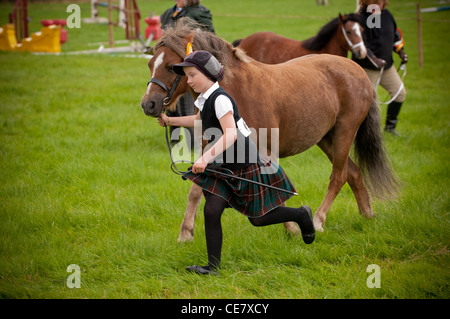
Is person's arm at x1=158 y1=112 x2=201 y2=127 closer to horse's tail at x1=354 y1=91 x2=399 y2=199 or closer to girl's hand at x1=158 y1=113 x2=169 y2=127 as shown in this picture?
girl's hand at x1=158 y1=113 x2=169 y2=127

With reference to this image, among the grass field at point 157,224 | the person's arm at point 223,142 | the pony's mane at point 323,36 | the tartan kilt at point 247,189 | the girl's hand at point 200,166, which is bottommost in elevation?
the grass field at point 157,224

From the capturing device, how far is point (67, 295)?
341cm

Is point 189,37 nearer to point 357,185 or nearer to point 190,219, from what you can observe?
point 190,219

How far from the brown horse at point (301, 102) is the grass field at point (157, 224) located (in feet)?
1.09

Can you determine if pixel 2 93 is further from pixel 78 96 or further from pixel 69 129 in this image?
pixel 69 129

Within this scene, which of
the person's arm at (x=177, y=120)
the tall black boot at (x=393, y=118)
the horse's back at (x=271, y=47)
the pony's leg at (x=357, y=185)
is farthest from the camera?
the horse's back at (x=271, y=47)

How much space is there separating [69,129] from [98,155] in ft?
5.49

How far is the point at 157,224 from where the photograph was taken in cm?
469

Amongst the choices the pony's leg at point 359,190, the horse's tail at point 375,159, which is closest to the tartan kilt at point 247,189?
the pony's leg at point 359,190

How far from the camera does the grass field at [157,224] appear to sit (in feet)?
11.6

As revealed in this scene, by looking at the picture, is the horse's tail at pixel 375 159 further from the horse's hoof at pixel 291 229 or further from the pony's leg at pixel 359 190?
the horse's hoof at pixel 291 229

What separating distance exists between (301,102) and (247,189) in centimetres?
125

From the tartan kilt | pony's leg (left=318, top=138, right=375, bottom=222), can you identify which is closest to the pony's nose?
the tartan kilt

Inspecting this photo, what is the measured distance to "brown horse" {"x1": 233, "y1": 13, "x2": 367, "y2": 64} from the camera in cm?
749
